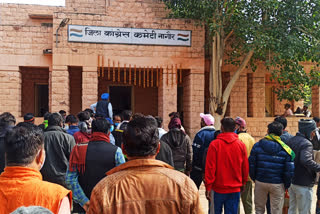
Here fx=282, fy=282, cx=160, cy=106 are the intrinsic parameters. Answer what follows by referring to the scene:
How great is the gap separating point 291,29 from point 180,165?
22.7 ft

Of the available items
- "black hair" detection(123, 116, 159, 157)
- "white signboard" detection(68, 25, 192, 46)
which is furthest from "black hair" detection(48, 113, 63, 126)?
"white signboard" detection(68, 25, 192, 46)

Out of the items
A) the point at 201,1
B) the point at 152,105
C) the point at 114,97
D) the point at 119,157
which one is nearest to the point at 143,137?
the point at 119,157

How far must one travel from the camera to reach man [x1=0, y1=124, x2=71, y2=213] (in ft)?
4.93

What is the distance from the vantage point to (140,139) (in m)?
1.53

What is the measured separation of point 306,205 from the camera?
375cm

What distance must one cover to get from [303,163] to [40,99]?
11.1 meters

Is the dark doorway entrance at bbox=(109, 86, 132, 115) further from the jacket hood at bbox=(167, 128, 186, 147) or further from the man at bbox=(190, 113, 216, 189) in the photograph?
the jacket hood at bbox=(167, 128, 186, 147)

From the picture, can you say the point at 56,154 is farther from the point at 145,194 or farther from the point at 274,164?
the point at 274,164

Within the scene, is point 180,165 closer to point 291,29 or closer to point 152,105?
point 291,29

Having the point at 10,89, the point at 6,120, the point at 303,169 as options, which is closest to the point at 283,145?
the point at 303,169

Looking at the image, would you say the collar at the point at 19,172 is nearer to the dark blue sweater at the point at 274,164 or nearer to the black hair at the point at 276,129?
the dark blue sweater at the point at 274,164

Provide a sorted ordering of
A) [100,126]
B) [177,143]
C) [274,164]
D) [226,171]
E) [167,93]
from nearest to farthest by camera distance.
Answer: [100,126]
[226,171]
[274,164]
[177,143]
[167,93]

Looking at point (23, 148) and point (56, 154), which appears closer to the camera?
point (23, 148)

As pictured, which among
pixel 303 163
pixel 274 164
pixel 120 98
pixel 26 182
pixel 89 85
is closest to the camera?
pixel 26 182
